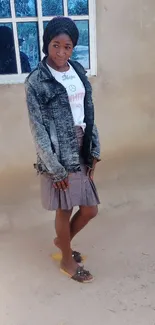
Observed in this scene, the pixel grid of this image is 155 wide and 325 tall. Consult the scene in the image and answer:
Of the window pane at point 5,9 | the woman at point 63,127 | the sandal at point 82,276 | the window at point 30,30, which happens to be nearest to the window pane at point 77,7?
the window at point 30,30

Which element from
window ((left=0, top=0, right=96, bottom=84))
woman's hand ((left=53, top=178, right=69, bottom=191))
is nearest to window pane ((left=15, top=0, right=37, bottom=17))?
window ((left=0, top=0, right=96, bottom=84))

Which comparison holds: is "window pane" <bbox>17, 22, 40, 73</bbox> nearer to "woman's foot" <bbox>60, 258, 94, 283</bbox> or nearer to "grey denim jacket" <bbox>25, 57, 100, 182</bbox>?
"grey denim jacket" <bbox>25, 57, 100, 182</bbox>

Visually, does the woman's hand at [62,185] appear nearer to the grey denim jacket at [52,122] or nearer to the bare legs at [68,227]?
the grey denim jacket at [52,122]

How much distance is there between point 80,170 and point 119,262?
0.76 m

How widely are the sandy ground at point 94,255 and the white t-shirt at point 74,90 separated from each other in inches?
38.5

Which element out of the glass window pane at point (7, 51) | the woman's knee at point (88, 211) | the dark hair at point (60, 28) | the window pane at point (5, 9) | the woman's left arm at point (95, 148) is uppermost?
the window pane at point (5, 9)

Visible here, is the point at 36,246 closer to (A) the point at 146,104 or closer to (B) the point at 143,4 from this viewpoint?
(A) the point at 146,104

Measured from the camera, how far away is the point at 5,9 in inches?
122

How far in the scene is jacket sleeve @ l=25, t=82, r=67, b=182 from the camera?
204cm

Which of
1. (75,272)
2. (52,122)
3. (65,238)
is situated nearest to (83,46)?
(52,122)

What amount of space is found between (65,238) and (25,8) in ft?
6.15

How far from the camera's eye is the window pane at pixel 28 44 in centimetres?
317

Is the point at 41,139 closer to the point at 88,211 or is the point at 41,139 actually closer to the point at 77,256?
the point at 88,211

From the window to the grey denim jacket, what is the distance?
1157 millimetres
